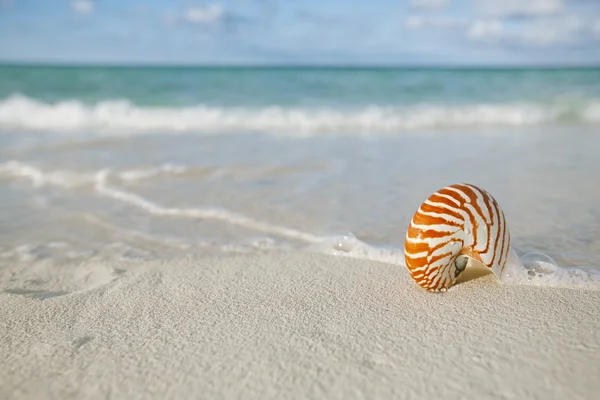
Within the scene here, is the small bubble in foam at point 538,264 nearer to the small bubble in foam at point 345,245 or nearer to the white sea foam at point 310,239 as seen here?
the white sea foam at point 310,239

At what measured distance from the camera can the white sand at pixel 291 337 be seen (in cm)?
167

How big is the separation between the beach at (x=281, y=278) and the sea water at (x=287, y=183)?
29 millimetres

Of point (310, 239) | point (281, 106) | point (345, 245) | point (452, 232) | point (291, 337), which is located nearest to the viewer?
point (291, 337)

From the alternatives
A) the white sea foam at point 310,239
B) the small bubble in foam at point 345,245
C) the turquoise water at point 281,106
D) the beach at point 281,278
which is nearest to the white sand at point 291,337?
the beach at point 281,278

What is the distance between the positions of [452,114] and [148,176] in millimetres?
9536

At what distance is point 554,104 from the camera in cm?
1424

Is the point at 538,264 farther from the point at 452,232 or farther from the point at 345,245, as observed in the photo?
the point at 345,245

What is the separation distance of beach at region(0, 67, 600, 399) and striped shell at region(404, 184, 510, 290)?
0.60 ft

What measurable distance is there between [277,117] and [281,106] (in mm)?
2410

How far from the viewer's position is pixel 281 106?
48.9 feet

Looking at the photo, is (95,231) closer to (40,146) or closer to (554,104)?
(40,146)

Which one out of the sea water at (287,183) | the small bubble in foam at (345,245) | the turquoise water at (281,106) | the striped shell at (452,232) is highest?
the striped shell at (452,232)

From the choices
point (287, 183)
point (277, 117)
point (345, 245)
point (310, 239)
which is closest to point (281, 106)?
point (277, 117)

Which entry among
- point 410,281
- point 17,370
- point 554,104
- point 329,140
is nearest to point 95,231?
point 17,370
